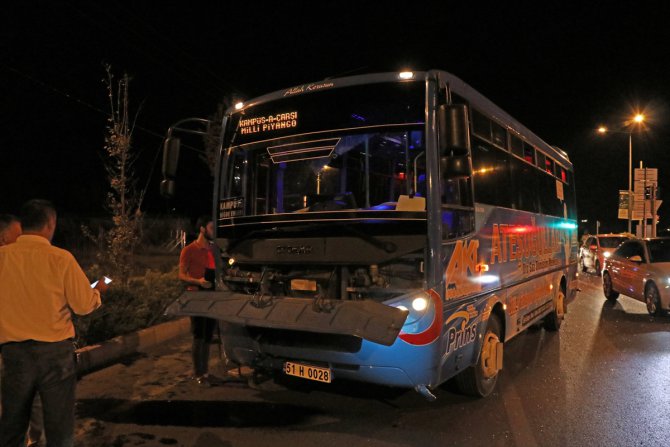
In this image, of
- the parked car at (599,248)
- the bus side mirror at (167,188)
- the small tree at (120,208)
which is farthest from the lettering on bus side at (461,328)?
the parked car at (599,248)

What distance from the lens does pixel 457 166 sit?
4.17m

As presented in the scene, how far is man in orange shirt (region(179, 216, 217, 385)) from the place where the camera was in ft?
19.3

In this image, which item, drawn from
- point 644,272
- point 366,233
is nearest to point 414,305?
point 366,233

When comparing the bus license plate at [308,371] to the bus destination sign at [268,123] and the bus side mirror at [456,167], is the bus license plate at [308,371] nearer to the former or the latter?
the bus side mirror at [456,167]

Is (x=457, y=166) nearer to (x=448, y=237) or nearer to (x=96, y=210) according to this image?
(x=448, y=237)

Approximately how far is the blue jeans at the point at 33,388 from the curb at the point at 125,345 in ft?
11.1

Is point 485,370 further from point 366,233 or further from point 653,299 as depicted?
point 653,299

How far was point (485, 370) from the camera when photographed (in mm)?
5453

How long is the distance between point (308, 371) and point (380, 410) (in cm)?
101

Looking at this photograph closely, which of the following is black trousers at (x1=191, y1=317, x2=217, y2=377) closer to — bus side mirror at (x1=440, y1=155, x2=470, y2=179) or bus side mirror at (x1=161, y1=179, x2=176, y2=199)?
bus side mirror at (x1=161, y1=179, x2=176, y2=199)

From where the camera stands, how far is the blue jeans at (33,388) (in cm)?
314

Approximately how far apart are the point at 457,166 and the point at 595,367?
427 cm

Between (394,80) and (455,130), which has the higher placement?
(394,80)

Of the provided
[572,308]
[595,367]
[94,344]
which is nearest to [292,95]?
[94,344]
